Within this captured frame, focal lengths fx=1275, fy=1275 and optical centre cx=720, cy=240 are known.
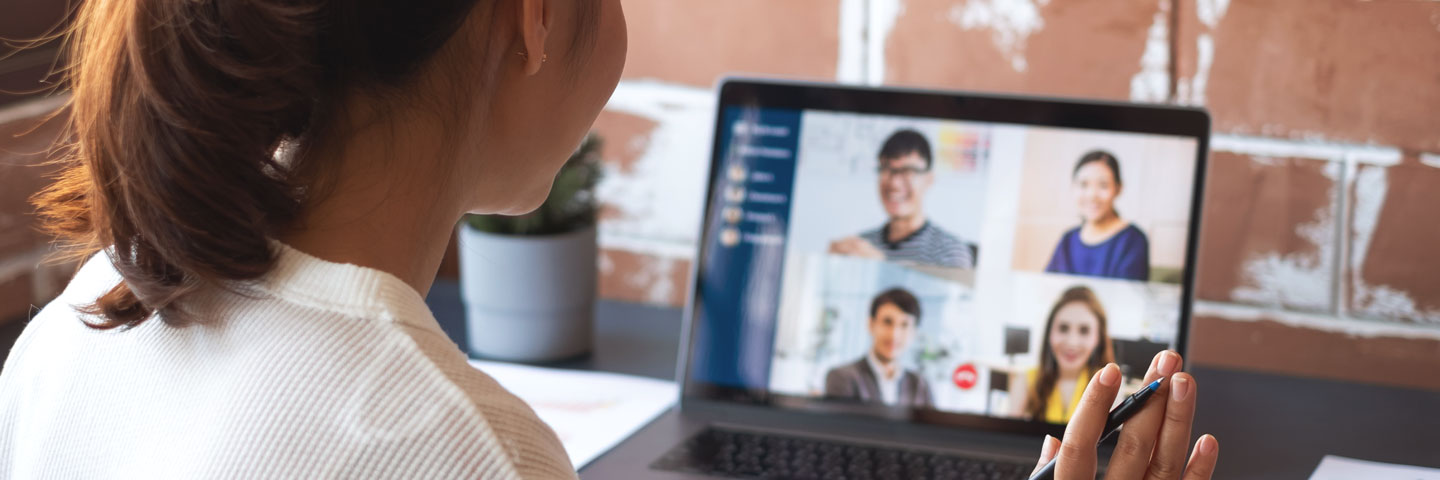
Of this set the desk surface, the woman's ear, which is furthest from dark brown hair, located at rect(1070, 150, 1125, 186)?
the woman's ear

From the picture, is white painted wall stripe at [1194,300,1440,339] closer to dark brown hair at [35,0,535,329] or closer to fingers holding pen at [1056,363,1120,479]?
fingers holding pen at [1056,363,1120,479]

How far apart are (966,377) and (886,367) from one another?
6 cm

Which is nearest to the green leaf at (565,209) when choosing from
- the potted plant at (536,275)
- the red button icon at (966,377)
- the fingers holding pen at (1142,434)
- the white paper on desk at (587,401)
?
the potted plant at (536,275)

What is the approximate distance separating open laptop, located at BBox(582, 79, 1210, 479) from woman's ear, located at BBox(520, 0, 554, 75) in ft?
1.32

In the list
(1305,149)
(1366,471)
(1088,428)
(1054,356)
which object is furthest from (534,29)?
(1305,149)

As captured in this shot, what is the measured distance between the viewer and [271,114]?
516 millimetres

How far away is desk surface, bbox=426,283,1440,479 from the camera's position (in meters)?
0.94

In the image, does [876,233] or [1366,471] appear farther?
[876,233]

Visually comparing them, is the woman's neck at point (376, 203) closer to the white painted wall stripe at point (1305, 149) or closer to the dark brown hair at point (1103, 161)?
the dark brown hair at point (1103, 161)

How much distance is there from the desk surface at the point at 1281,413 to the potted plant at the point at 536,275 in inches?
1.5

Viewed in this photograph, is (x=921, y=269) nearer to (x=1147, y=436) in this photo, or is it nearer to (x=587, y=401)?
(x=587, y=401)

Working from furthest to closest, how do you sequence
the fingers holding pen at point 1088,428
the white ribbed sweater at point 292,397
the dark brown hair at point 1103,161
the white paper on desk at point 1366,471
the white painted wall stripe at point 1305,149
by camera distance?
1. the white painted wall stripe at point 1305,149
2. the dark brown hair at point 1103,161
3. the white paper on desk at point 1366,471
4. the fingers holding pen at point 1088,428
5. the white ribbed sweater at point 292,397

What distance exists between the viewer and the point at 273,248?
53 cm

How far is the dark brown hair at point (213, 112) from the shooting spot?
1.62 feet
